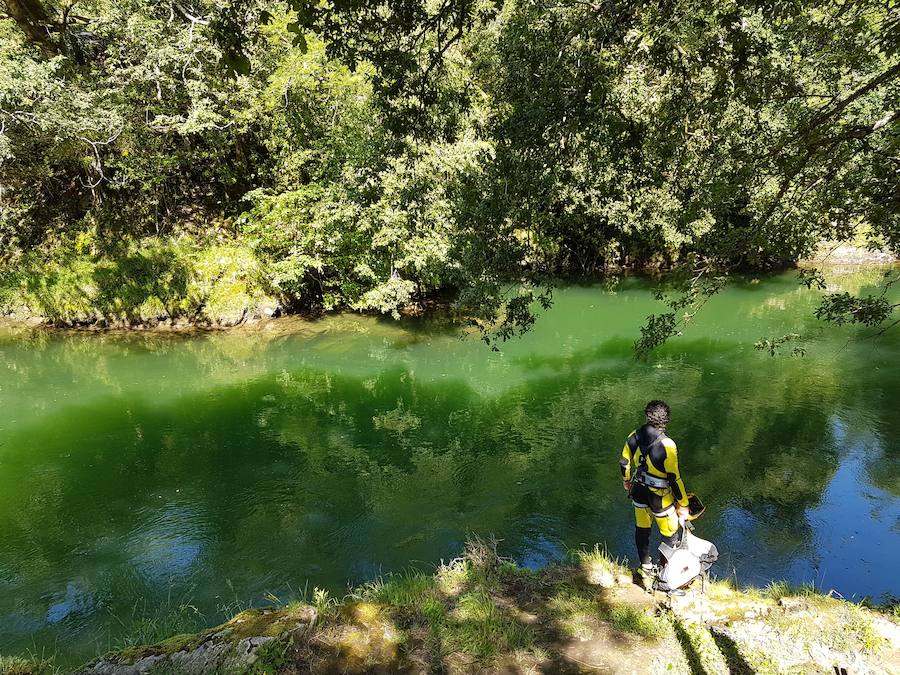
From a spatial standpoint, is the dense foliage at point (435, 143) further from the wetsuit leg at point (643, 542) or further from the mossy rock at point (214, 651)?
the mossy rock at point (214, 651)

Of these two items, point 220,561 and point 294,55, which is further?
point 294,55

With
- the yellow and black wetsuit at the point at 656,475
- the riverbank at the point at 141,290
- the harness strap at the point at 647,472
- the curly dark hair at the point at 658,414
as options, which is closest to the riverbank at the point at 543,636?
the yellow and black wetsuit at the point at 656,475

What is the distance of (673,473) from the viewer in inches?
193

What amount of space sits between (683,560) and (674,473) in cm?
84

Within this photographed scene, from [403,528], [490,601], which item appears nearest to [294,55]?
[403,528]

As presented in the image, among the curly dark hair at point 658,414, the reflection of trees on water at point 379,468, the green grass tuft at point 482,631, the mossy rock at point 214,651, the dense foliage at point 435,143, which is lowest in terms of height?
the reflection of trees on water at point 379,468

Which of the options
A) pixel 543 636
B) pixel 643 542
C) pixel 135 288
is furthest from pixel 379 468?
pixel 135 288

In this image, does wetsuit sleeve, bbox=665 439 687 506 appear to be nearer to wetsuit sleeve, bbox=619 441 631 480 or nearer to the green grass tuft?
wetsuit sleeve, bbox=619 441 631 480

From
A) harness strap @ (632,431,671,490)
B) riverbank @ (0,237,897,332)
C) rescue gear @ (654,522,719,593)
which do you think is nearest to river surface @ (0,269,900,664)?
riverbank @ (0,237,897,332)

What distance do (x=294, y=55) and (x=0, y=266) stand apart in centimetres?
1300

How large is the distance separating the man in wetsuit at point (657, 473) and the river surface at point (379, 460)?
2458 mm

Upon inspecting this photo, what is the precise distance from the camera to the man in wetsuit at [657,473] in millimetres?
4930

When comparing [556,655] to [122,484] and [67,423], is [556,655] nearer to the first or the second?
[122,484]

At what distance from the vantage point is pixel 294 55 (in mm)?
16062
